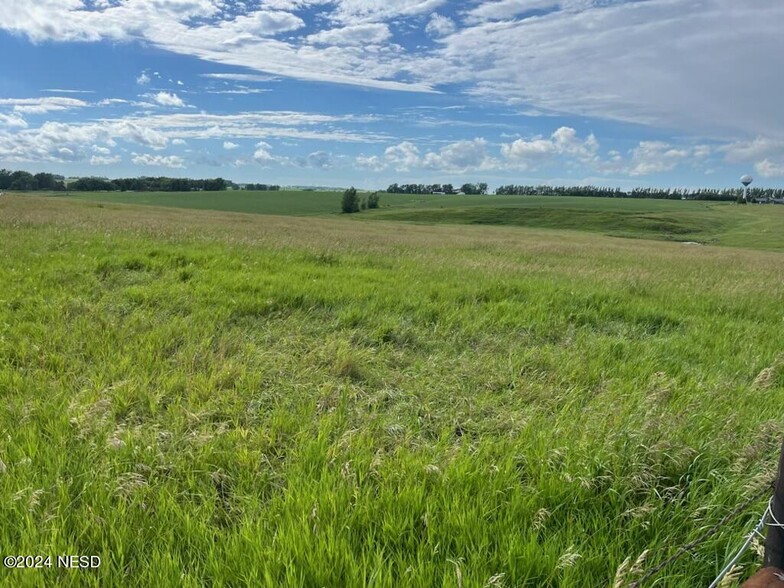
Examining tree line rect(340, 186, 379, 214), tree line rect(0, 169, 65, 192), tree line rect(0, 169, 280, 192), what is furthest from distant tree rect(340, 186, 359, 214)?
tree line rect(0, 169, 65, 192)

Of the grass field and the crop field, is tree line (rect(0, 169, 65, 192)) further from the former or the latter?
the crop field

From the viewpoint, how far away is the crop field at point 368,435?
243cm

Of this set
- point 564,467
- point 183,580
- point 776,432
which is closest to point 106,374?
point 183,580

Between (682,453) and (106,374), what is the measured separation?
4.95 meters

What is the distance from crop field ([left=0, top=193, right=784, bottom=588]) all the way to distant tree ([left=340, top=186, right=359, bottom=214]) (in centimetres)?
10951

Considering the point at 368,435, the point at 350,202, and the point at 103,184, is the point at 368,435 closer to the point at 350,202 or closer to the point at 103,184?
the point at 350,202

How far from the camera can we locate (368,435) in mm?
3717

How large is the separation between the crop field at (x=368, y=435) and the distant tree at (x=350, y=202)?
10951 cm

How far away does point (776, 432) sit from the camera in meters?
3.82

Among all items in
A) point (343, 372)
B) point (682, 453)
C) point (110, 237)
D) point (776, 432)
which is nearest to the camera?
point (682, 453)

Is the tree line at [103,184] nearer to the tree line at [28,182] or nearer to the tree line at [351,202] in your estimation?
the tree line at [28,182]

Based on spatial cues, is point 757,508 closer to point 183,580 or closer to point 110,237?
point 183,580

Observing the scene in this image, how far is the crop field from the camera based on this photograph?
2.43m

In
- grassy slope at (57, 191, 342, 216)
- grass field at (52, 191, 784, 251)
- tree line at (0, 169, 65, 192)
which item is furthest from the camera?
tree line at (0, 169, 65, 192)
